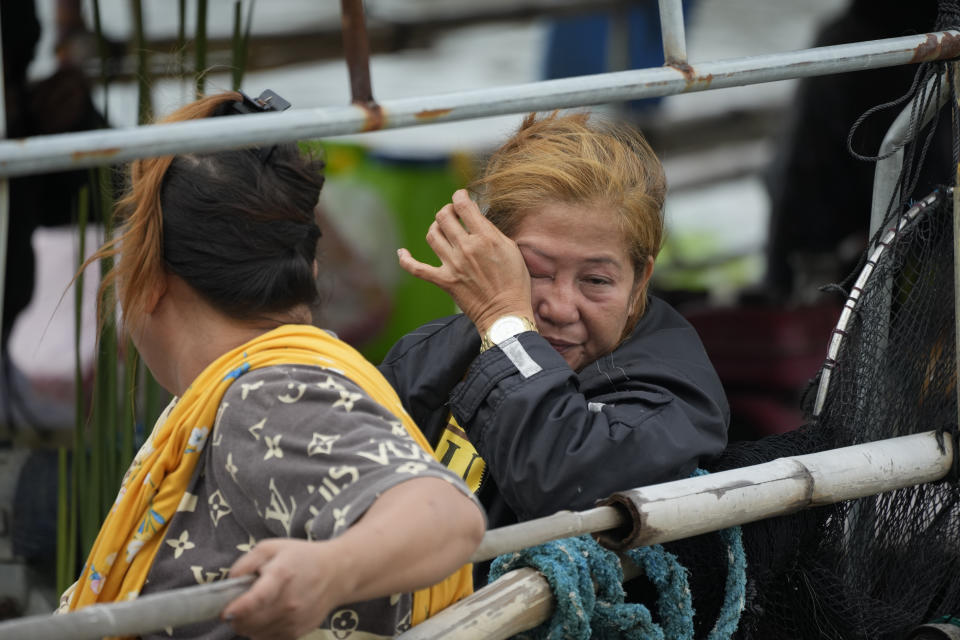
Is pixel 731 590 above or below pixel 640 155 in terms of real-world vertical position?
below

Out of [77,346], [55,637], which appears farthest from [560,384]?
[77,346]

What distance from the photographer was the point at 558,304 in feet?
5.95

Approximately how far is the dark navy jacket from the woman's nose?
99mm

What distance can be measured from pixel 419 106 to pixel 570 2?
10.6ft

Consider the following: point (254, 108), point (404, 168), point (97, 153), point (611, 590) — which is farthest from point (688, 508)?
point (404, 168)

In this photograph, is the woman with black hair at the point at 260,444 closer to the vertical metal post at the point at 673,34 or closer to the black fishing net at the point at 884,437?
the vertical metal post at the point at 673,34

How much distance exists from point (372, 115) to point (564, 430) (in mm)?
638

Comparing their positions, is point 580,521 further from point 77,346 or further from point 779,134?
point 779,134

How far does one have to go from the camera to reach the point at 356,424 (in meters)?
1.13

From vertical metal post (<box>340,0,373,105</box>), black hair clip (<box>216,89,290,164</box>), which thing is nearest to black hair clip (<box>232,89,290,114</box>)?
black hair clip (<box>216,89,290,164</box>)

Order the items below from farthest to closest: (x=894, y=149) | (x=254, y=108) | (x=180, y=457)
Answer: (x=894, y=149), (x=254, y=108), (x=180, y=457)

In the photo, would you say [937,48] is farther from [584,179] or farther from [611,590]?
[611,590]

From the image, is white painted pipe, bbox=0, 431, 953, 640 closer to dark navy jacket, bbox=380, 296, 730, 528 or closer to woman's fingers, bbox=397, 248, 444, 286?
dark navy jacket, bbox=380, 296, 730, 528

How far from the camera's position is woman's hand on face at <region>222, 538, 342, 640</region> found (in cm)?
95
